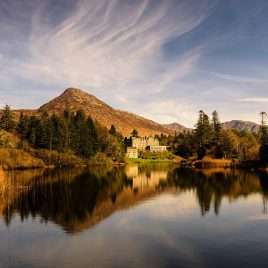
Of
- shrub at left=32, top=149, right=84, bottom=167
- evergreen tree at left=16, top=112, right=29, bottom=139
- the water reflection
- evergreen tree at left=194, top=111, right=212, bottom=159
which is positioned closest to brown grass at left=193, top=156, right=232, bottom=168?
evergreen tree at left=194, top=111, right=212, bottom=159

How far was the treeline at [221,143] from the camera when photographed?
459ft

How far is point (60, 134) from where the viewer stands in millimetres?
153375

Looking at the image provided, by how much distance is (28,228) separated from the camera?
38531mm

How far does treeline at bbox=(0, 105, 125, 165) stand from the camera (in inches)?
5906

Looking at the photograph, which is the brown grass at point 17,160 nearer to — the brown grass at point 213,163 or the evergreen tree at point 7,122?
the evergreen tree at point 7,122

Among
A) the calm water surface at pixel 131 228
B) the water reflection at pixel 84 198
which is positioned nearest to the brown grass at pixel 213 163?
the water reflection at pixel 84 198

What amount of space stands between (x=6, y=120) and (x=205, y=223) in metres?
136

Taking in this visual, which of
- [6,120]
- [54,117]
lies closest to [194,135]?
[54,117]

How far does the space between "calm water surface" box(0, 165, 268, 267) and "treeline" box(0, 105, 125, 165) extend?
85356 millimetres

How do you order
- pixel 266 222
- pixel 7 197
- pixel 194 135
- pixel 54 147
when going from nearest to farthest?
pixel 266 222 → pixel 7 197 → pixel 54 147 → pixel 194 135

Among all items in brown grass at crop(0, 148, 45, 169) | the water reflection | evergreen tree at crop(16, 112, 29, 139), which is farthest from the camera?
evergreen tree at crop(16, 112, 29, 139)

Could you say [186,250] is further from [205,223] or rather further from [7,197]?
[7,197]

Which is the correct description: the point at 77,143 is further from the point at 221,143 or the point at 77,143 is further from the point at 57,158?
the point at 221,143

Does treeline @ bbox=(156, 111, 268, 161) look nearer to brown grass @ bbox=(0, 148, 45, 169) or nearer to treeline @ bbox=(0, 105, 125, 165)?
treeline @ bbox=(0, 105, 125, 165)
